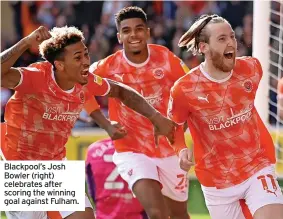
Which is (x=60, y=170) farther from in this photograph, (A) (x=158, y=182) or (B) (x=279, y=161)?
(B) (x=279, y=161)

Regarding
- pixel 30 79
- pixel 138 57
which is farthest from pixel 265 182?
pixel 138 57

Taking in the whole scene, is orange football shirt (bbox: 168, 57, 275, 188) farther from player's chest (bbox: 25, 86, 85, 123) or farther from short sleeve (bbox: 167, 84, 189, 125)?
player's chest (bbox: 25, 86, 85, 123)

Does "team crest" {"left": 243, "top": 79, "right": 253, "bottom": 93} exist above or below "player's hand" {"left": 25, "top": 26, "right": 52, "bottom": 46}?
below

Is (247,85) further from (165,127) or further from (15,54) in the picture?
(15,54)

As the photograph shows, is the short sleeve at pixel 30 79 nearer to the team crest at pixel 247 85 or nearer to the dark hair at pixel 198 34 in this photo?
the dark hair at pixel 198 34

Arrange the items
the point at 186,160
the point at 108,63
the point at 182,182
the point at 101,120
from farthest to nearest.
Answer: the point at 182,182, the point at 108,63, the point at 101,120, the point at 186,160

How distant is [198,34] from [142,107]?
2.61 ft

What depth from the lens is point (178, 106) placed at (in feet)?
24.0

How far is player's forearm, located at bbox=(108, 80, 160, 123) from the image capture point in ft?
25.5

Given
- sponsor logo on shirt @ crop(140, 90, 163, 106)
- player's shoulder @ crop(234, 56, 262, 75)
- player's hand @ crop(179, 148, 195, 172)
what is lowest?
player's hand @ crop(179, 148, 195, 172)

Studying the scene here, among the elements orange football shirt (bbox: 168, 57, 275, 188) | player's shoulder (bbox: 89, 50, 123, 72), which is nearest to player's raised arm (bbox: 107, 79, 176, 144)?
orange football shirt (bbox: 168, 57, 275, 188)

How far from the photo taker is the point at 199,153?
745cm

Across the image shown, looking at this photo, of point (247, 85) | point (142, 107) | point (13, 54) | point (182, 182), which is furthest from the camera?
point (182, 182)

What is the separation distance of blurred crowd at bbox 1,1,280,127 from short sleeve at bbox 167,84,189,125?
7.96m
